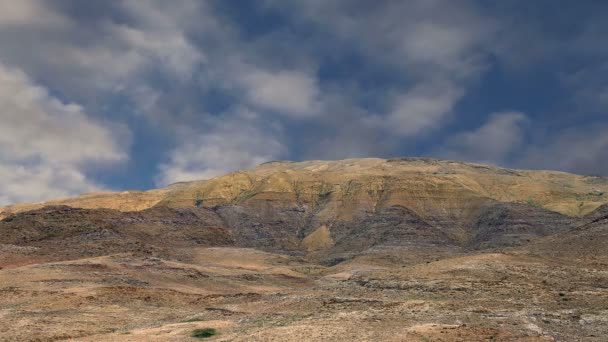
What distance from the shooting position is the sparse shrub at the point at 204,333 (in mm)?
27902

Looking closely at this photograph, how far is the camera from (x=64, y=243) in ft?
276

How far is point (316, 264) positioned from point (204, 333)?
75449mm

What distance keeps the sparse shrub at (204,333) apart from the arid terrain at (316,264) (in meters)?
0.50

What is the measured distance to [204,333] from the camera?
28281 millimetres

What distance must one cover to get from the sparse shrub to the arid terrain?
19.7 inches

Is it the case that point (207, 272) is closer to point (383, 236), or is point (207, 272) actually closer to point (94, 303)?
point (94, 303)

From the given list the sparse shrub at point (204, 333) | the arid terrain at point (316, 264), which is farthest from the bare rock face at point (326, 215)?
the sparse shrub at point (204, 333)

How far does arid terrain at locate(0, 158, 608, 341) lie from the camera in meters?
29.2

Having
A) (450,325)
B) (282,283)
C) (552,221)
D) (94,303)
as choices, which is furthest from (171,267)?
(552,221)

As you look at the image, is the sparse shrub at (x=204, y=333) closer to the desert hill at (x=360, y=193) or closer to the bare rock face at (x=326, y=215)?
the bare rock face at (x=326, y=215)

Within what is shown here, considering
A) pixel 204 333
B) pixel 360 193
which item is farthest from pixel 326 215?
pixel 204 333

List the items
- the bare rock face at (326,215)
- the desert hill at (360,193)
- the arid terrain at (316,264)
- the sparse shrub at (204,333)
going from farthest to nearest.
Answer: the desert hill at (360,193)
the bare rock face at (326,215)
the arid terrain at (316,264)
the sparse shrub at (204,333)

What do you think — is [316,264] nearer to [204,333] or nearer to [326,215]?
[326,215]

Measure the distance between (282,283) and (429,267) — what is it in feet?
84.1
